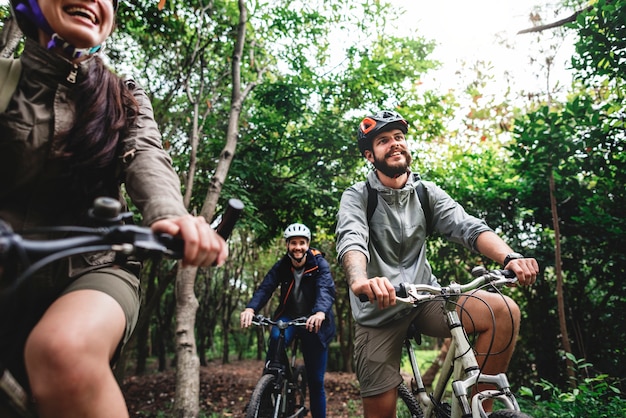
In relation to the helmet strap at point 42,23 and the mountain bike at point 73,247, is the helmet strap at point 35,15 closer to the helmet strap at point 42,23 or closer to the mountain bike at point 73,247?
the helmet strap at point 42,23

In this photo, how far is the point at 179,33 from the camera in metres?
7.88

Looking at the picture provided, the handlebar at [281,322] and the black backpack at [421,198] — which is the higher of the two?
the black backpack at [421,198]

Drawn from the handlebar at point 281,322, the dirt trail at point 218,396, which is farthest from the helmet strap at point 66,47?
the dirt trail at point 218,396

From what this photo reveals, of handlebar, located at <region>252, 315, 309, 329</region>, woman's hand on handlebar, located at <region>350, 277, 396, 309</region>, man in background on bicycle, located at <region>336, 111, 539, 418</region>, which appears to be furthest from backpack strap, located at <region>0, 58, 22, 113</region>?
handlebar, located at <region>252, 315, 309, 329</region>

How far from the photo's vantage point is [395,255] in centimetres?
317

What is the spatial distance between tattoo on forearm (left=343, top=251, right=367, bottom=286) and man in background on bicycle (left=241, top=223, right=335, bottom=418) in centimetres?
246

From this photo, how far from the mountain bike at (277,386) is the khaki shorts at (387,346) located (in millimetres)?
1604

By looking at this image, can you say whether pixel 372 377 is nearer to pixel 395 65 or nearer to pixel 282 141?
pixel 282 141

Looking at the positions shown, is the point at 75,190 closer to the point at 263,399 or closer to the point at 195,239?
the point at 195,239

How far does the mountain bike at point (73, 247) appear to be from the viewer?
867 millimetres

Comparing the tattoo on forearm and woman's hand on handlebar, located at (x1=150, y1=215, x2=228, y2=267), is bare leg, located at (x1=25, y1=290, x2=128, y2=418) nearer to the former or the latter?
woman's hand on handlebar, located at (x1=150, y1=215, x2=228, y2=267)

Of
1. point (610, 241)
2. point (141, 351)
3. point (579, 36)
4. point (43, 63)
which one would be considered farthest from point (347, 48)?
point (141, 351)

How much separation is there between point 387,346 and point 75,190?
236 cm

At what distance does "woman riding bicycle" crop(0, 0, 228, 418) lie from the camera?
1033 millimetres
